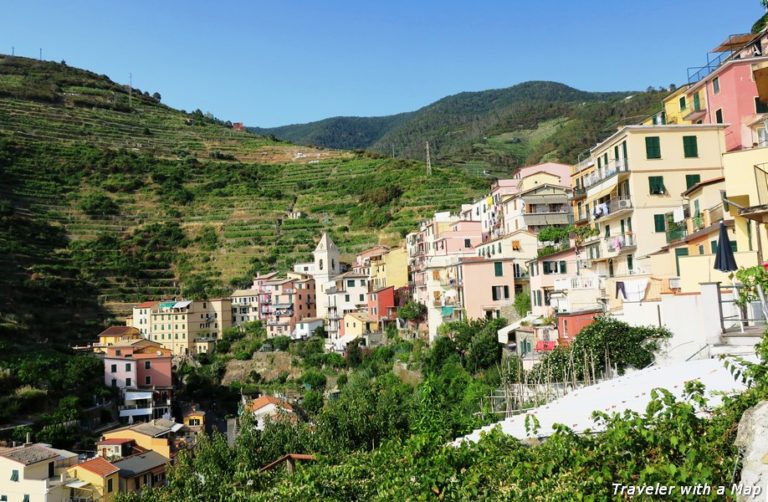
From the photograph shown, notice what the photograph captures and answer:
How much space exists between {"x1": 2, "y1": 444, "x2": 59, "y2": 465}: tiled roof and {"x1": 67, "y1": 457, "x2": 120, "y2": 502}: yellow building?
186cm

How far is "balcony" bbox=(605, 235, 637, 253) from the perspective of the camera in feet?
101

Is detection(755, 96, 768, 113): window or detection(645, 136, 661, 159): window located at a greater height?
detection(755, 96, 768, 113): window

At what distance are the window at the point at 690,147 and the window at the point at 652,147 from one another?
1.23 metres

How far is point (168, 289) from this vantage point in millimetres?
86188

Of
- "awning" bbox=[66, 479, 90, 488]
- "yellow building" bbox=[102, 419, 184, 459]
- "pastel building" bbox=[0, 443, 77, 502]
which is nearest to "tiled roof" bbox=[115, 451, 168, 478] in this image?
"yellow building" bbox=[102, 419, 184, 459]

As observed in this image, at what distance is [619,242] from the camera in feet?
104

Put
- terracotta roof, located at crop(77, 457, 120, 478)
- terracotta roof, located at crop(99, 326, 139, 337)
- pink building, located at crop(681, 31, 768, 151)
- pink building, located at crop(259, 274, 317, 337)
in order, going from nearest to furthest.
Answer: pink building, located at crop(681, 31, 768, 151) → terracotta roof, located at crop(77, 457, 120, 478) → terracotta roof, located at crop(99, 326, 139, 337) → pink building, located at crop(259, 274, 317, 337)

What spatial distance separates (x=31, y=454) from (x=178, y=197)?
75.9 meters

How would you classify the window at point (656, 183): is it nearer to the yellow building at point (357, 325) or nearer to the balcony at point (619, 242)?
the balcony at point (619, 242)

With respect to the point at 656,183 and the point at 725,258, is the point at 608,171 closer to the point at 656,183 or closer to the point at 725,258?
the point at 656,183

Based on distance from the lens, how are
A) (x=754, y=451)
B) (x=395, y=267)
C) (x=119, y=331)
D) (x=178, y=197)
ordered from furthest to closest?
1. (x=178, y=197)
2. (x=119, y=331)
3. (x=395, y=267)
4. (x=754, y=451)

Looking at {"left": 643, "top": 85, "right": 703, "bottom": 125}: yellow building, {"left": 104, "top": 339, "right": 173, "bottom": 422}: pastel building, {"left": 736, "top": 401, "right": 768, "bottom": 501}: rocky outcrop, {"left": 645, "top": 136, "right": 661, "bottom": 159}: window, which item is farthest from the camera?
{"left": 104, "top": 339, "right": 173, "bottom": 422}: pastel building

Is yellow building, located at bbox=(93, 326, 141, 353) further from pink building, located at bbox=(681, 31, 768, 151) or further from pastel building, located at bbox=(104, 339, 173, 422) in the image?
pink building, located at bbox=(681, 31, 768, 151)

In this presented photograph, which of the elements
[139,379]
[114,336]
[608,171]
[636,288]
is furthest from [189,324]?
[636,288]
